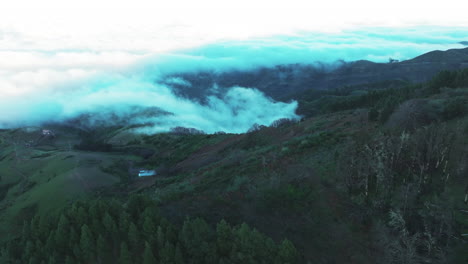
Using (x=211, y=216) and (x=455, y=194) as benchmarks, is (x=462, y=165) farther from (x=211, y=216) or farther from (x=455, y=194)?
(x=211, y=216)

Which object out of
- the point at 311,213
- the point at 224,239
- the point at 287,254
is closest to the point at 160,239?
the point at 224,239

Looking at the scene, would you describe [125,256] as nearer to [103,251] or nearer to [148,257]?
[148,257]

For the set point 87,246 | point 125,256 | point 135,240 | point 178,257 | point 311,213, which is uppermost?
point 311,213

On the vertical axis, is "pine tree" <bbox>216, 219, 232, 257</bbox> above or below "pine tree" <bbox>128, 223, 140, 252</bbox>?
above

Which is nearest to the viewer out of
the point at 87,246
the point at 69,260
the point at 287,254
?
the point at 287,254

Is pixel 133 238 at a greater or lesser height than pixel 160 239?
lesser

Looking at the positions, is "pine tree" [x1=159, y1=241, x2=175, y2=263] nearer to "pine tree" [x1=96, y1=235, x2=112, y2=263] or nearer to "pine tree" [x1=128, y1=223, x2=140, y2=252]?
"pine tree" [x1=128, y1=223, x2=140, y2=252]

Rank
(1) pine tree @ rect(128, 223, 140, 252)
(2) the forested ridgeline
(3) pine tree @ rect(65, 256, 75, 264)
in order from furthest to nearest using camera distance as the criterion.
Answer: (3) pine tree @ rect(65, 256, 75, 264) < (1) pine tree @ rect(128, 223, 140, 252) < (2) the forested ridgeline

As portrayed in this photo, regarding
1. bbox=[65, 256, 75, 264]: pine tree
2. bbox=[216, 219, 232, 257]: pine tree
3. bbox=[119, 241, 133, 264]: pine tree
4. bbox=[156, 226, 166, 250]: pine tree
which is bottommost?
bbox=[65, 256, 75, 264]: pine tree

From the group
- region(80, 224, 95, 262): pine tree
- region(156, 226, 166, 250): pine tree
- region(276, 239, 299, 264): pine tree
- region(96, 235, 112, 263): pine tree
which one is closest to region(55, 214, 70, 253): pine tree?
region(80, 224, 95, 262): pine tree
